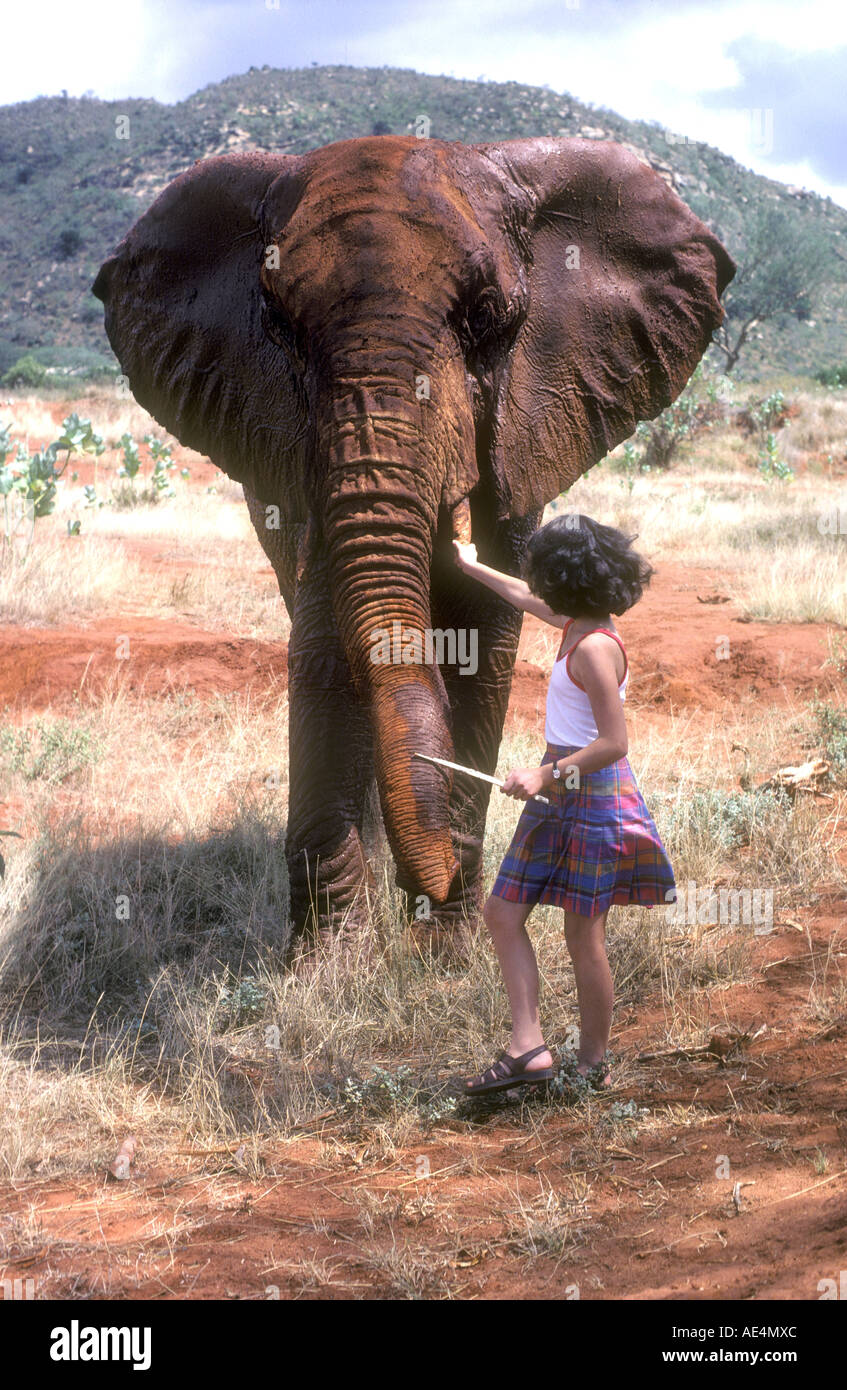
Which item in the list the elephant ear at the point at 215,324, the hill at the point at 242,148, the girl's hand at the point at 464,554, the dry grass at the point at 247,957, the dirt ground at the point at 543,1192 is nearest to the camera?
the dirt ground at the point at 543,1192

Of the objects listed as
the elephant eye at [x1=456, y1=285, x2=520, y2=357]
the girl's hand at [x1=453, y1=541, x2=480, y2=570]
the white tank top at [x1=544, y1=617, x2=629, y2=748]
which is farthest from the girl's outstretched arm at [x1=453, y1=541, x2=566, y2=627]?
the elephant eye at [x1=456, y1=285, x2=520, y2=357]

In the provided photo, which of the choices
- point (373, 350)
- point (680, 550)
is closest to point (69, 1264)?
point (373, 350)

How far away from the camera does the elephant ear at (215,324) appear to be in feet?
16.1

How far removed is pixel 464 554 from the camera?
14.0ft

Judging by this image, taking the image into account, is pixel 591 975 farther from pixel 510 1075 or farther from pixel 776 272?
pixel 776 272

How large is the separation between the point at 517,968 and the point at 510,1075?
304mm

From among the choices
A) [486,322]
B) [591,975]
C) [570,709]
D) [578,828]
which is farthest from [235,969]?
[486,322]

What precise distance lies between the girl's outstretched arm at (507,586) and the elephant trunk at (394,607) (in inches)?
6.3

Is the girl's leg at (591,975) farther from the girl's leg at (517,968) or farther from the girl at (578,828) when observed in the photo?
the girl's leg at (517,968)

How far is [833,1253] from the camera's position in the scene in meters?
2.64

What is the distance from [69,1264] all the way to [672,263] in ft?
14.9

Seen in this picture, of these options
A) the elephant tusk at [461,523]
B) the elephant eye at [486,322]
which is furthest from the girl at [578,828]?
the elephant eye at [486,322]

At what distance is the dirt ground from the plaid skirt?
2.07 feet

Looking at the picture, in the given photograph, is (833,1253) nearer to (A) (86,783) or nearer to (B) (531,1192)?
(B) (531,1192)
